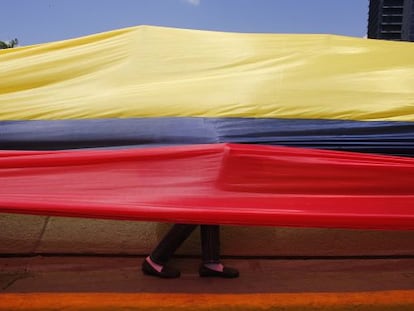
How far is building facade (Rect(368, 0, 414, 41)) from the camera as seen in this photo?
123 feet

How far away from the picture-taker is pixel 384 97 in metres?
2.65

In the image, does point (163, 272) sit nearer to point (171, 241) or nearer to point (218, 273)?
point (171, 241)

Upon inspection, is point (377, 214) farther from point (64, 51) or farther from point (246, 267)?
point (64, 51)

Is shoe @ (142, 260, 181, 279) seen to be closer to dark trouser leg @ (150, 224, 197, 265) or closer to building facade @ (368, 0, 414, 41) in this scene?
dark trouser leg @ (150, 224, 197, 265)

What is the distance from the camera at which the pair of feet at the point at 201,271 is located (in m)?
2.90

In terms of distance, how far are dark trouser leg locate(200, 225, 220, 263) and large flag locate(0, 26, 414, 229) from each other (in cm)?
59

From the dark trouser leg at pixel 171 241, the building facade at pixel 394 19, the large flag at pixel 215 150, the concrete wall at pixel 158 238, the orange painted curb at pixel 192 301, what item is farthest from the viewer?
the building facade at pixel 394 19

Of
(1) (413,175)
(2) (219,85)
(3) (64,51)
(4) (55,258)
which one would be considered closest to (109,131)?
(2) (219,85)

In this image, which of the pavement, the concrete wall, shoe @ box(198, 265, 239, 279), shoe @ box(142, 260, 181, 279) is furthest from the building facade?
shoe @ box(142, 260, 181, 279)

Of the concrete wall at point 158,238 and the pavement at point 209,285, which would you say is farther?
the concrete wall at point 158,238

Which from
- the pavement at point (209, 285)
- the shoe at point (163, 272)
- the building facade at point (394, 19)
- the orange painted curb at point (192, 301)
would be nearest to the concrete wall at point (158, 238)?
the pavement at point (209, 285)

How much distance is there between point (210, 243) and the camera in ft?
9.54

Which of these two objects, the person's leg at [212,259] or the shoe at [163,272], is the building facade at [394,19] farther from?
the shoe at [163,272]

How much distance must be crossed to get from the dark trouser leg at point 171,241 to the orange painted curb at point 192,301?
0.95 feet
